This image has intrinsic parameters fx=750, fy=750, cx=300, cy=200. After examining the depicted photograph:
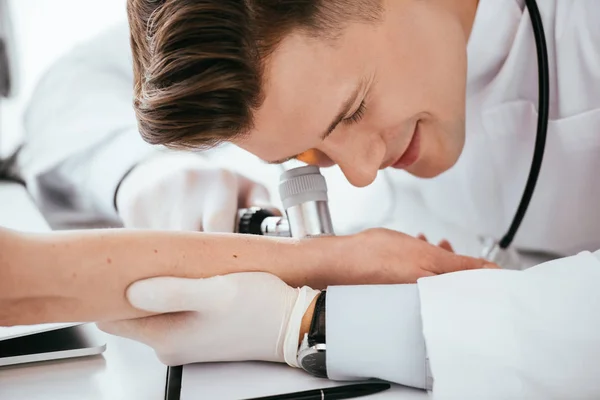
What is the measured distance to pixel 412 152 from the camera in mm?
951

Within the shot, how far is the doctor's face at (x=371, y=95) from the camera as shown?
74 centimetres

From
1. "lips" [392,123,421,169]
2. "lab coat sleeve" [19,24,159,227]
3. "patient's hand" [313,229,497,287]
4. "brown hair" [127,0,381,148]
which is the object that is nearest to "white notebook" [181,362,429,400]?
"patient's hand" [313,229,497,287]

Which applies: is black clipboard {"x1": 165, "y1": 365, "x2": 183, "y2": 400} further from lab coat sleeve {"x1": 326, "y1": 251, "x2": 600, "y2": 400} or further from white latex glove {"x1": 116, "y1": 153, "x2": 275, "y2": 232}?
white latex glove {"x1": 116, "y1": 153, "x2": 275, "y2": 232}

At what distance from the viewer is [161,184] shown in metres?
0.97

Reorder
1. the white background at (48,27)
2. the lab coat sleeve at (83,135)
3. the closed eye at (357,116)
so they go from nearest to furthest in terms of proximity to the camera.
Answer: the closed eye at (357,116) → the lab coat sleeve at (83,135) → the white background at (48,27)

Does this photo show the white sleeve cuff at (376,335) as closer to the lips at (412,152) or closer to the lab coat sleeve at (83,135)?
the lips at (412,152)

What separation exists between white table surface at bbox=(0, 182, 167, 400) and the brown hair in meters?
0.21

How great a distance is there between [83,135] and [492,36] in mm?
646

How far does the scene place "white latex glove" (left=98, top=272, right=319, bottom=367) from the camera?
2.15 ft

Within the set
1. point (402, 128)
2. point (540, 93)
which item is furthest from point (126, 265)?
point (540, 93)

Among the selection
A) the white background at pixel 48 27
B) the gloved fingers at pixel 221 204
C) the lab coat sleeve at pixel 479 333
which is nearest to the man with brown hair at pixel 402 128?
the lab coat sleeve at pixel 479 333

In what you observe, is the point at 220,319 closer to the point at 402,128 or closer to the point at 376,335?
the point at 376,335

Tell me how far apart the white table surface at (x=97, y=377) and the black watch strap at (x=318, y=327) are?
135 millimetres

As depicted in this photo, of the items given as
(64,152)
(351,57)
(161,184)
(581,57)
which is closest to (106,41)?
(64,152)
